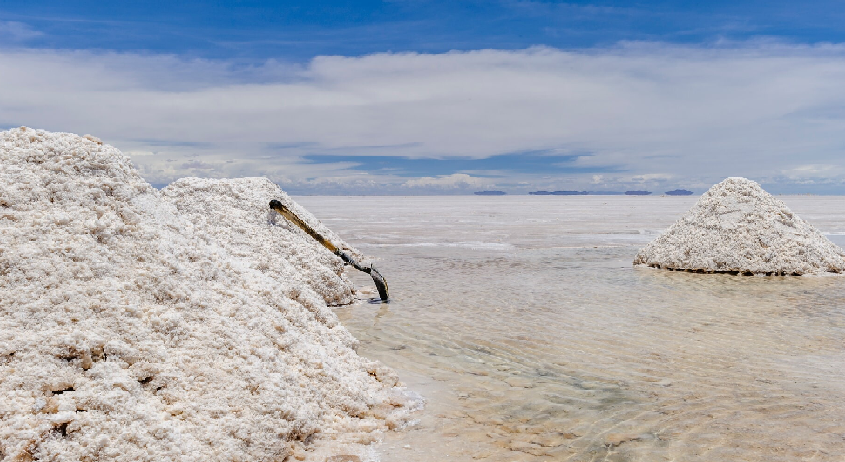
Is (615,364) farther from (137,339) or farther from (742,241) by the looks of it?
(742,241)

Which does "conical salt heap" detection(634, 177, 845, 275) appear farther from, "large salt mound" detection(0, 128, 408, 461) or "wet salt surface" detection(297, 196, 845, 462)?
"large salt mound" detection(0, 128, 408, 461)

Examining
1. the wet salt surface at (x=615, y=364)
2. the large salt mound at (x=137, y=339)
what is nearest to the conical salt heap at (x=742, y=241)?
the wet salt surface at (x=615, y=364)

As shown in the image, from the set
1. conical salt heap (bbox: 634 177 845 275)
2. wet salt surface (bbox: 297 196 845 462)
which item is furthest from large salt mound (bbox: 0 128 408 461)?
conical salt heap (bbox: 634 177 845 275)

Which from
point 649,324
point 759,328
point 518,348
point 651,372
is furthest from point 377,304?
point 759,328

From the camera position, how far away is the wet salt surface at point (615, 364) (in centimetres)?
379

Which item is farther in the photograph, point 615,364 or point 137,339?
point 615,364

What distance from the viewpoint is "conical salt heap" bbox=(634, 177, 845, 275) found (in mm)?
11219

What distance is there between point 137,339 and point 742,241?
11532 mm

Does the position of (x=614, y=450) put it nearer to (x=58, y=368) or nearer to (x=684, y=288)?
(x=58, y=368)

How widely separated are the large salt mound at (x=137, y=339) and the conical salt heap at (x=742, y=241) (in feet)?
29.7

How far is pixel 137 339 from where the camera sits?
3.56 m

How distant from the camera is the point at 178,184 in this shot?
31.3 feet

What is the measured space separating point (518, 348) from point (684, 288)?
5077 mm

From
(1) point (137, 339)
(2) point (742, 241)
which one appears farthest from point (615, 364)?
(2) point (742, 241)
